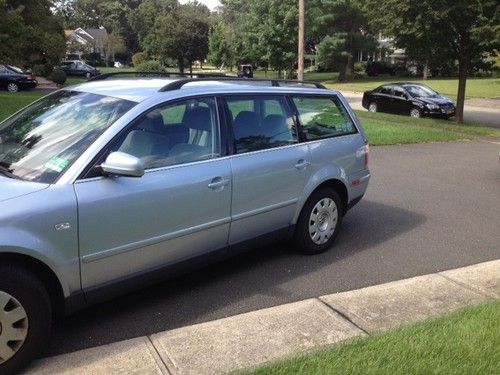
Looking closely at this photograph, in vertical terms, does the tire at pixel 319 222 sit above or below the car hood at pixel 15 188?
below

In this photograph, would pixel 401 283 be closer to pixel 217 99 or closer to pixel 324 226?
pixel 324 226

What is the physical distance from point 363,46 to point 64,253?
48.9m

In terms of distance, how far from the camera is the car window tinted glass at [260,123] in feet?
14.6

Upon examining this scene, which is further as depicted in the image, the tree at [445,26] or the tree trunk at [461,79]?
the tree trunk at [461,79]

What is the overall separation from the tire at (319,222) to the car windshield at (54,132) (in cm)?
206

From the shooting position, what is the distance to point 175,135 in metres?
4.05

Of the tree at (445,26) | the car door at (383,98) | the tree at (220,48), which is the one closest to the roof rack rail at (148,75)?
the tree at (445,26)

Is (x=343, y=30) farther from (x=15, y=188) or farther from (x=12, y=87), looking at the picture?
(x=15, y=188)

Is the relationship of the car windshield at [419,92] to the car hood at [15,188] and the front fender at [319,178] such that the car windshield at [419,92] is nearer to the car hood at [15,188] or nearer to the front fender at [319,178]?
the front fender at [319,178]

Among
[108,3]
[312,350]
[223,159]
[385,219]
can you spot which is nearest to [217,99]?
[223,159]

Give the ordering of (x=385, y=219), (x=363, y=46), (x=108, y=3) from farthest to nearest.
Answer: (x=108, y=3), (x=363, y=46), (x=385, y=219)

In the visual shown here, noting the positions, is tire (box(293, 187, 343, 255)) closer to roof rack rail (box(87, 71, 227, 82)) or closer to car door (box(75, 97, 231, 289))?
car door (box(75, 97, 231, 289))

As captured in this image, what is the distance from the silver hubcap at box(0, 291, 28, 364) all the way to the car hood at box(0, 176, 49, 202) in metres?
0.54

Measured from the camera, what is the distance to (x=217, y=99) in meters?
4.34
